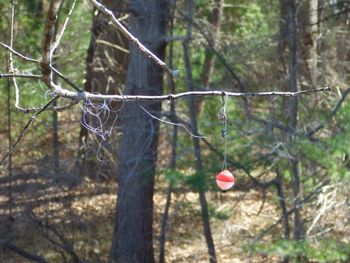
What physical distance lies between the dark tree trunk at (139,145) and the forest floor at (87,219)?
461mm

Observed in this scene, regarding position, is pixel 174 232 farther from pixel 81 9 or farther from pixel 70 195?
pixel 81 9

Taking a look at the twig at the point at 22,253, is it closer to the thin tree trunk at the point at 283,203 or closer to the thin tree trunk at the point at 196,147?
the thin tree trunk at the point at 196,147

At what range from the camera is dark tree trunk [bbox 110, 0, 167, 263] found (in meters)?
9.14

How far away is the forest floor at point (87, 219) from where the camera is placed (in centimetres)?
952

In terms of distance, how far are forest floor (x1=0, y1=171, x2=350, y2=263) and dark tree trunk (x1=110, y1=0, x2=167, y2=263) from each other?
46cm

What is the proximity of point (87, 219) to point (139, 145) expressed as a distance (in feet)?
4.95

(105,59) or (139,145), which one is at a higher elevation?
(105,59)

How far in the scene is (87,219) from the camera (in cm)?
1016

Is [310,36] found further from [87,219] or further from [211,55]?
[87,219]

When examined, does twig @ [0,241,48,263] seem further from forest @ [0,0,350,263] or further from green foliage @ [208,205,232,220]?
green foliage @ [208,205,232,220]

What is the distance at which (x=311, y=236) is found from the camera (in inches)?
→ 282

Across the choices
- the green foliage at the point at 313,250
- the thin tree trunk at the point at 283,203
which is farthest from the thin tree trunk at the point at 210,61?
the green foliage at the point at 313,250

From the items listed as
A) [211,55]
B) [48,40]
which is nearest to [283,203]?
[211,55]

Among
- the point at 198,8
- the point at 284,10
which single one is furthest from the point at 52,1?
the point at 198,8
